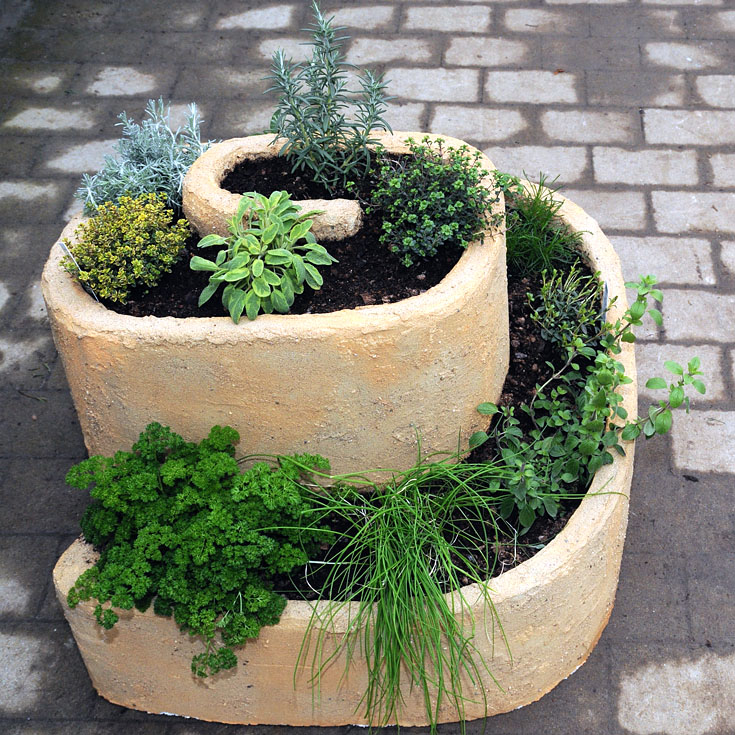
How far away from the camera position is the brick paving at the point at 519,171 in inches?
117

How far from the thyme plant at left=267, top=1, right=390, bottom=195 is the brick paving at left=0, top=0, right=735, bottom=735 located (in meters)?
1.50

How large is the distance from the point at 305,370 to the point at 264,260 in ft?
1.19

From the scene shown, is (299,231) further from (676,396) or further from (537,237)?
(676,396)

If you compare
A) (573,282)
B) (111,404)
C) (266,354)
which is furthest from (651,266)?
(111,404)

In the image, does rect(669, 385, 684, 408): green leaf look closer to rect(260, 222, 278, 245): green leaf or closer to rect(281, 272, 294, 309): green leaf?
Answer: rect(281, 272, 294, 309): green leaf

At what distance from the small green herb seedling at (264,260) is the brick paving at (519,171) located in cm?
132

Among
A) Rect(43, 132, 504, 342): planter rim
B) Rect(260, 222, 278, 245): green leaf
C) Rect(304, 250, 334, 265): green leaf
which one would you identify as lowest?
Rect(43, 132, 504, 342): planter rim

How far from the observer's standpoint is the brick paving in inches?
117

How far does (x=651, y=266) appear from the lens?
13.7ft

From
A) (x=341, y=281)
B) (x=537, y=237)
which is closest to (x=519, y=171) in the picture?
(x=537, y=237)

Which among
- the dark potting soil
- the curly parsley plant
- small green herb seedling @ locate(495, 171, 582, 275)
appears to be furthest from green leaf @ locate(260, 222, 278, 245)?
small green herb seedling @ locate(495, 171, 582, 275)

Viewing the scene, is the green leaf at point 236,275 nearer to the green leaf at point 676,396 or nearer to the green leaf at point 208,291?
the green leaf at point 208,291

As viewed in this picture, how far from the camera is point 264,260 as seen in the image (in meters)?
2.70

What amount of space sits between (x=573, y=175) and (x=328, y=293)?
2243 millimetres
